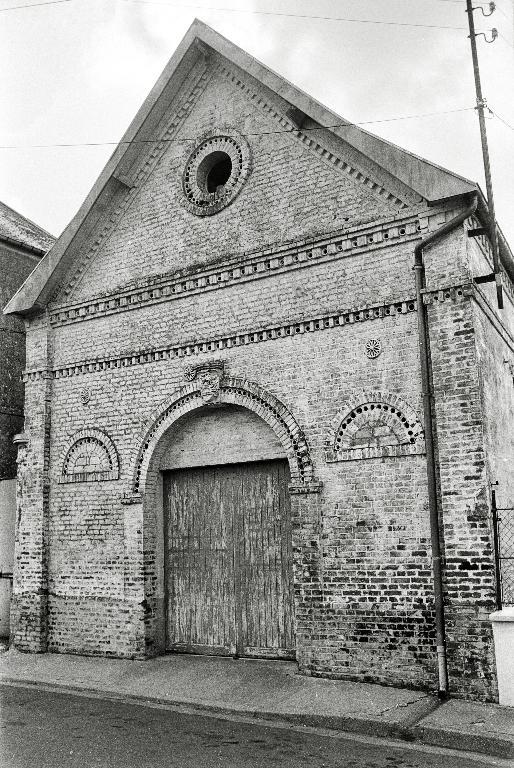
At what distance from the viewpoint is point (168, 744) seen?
687 cm

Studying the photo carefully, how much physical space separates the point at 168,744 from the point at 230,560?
10.8 feet

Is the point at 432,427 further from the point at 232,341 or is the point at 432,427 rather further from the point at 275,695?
the point at 275,695

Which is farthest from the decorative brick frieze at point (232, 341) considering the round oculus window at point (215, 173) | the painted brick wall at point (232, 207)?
the round oculus window at point (215, 173)

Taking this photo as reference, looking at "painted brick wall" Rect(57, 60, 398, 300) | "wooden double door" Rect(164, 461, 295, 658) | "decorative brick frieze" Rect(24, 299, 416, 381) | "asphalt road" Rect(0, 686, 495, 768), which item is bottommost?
"asphalt road" Rect(0, 686, 495, 768)

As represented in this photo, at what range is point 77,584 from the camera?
1080 centimetres

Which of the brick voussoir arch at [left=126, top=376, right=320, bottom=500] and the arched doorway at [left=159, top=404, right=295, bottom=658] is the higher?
the brick voussoir arch at [left=126, top=376, right=320, bottom=500]

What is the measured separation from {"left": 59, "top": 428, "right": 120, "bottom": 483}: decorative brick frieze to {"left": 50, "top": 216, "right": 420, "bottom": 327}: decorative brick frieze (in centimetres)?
196

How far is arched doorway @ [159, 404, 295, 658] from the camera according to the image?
31.7 feet

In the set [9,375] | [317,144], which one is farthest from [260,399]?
[9,375]

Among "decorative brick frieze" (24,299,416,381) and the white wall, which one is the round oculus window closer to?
"decorative brick frieze" (24,299,416,381)

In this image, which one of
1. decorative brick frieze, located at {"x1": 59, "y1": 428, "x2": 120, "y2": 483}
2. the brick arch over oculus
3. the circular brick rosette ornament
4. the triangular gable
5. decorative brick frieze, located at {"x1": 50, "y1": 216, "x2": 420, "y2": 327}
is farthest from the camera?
decorative brick frieze, located at {"x1": 59, "y1": 428, "x2": 120, "y2": 483}

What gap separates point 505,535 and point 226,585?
12.4ft

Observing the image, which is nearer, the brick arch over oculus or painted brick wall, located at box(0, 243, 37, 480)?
the brick arch over oculus

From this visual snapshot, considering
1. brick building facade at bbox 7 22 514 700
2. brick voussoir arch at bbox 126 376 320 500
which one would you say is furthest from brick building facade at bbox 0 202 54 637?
brick voussoir arch at bbox 126 376 320 500
